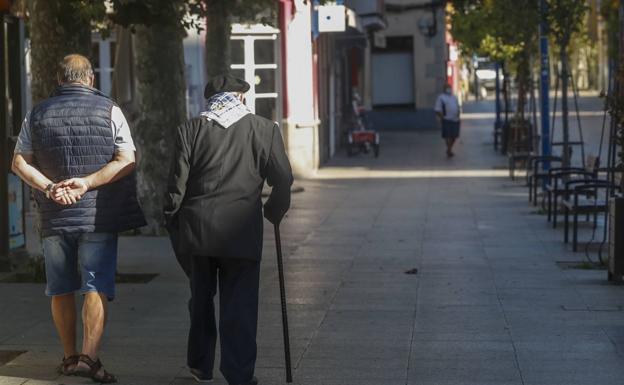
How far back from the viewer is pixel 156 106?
56.0ft

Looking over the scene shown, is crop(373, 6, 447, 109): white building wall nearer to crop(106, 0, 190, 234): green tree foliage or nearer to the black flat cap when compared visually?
crop(106, 0, 190, 234): green tree foliage

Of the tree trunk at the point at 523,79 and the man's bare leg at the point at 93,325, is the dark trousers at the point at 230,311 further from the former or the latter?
the tree trunk at the point at 523,79

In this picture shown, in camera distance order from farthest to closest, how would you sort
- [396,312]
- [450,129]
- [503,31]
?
[450,129], [503,31], [396,312]

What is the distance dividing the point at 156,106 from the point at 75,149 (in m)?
8.97

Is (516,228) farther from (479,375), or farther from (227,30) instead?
(479,375)

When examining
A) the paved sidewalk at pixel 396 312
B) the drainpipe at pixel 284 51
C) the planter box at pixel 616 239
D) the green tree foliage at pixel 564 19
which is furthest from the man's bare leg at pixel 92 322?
the drainpipe at pixel 284 51

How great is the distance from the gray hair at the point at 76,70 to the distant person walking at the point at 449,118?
26733mm

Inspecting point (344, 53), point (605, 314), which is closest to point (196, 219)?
point (605, 314)

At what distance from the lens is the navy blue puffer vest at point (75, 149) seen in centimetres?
812

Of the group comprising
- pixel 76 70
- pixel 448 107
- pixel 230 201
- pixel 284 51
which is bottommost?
pixel 448 107

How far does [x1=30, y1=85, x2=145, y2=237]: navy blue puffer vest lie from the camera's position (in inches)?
320

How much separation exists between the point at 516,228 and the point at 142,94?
481 cm

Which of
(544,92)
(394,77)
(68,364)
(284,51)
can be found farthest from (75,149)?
(394,77)

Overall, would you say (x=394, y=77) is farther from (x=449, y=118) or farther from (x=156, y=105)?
(x=156, y=105)
